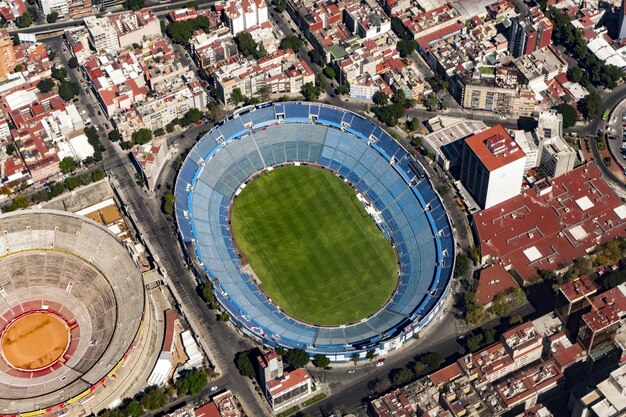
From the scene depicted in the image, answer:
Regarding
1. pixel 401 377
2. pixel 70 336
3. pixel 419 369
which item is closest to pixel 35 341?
pixel 70 336

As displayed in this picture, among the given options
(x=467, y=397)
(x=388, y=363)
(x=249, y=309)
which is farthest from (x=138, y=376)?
(x=467, y=397)

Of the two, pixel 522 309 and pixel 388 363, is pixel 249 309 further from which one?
pixel 522 309

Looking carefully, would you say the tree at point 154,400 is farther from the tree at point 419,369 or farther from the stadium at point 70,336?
the tree at point 419,369

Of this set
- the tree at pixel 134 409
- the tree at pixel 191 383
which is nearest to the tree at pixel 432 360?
the tree at pixel 191 383

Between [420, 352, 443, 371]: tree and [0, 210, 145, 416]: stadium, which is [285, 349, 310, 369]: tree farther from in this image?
[0, 210, 145, 416]: stadium

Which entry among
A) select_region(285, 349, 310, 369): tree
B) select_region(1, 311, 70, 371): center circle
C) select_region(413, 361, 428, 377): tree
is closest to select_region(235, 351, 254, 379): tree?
select_region(285, 349, 310, 369): tree

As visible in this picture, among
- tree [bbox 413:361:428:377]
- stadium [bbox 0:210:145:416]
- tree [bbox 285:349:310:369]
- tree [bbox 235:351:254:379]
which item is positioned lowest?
tree [bbox 413:361:428:377]
